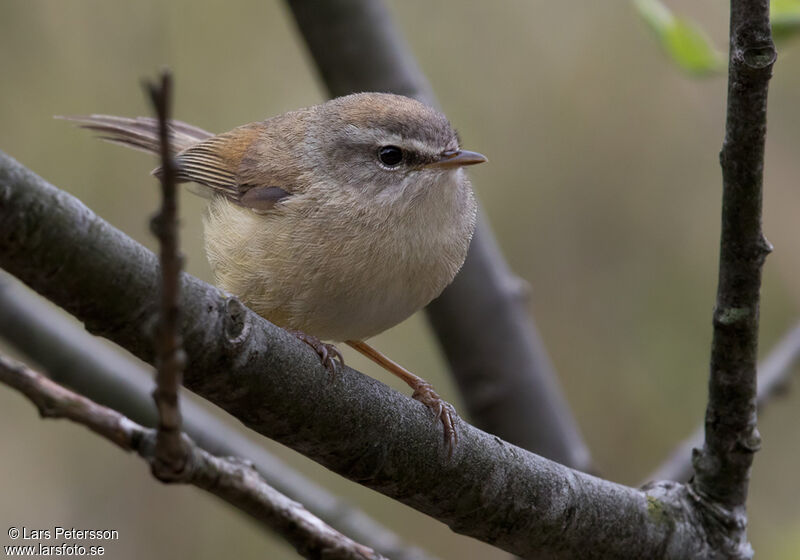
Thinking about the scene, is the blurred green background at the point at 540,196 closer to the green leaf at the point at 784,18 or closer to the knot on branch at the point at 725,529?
the knot on branch at the point at 725,529

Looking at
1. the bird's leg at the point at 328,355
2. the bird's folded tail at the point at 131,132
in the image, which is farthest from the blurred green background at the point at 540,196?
the bird's leg at the point at 328,355

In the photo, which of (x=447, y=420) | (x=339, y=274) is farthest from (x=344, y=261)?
(x=447, y=420)

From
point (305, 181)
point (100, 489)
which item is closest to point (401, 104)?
point (305, 181)

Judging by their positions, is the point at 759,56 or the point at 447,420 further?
the point at 447,420

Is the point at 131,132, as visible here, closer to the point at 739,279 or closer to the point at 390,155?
the point at 390,155

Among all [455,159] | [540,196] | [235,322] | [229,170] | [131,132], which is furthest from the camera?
[540,196]

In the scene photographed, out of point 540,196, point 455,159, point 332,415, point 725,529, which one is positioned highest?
point 540,196

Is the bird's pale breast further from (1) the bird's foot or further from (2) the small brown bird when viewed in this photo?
(1) the bird's foot

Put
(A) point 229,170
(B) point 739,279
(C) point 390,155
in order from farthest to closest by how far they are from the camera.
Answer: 1. (A) point 229,170
2. (C) point 390,155
3. (B) point 739,279
